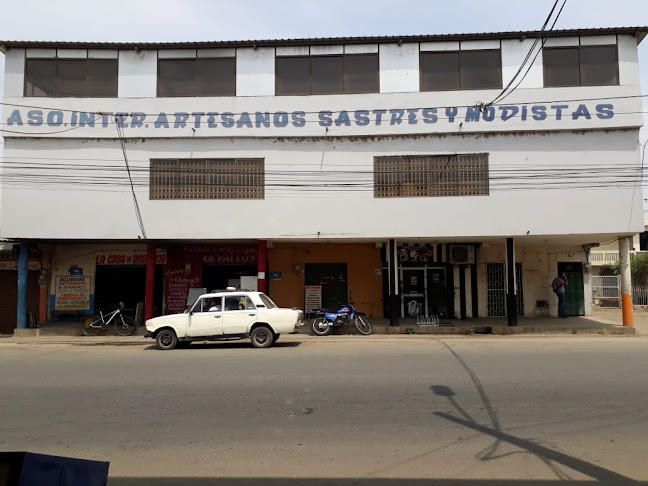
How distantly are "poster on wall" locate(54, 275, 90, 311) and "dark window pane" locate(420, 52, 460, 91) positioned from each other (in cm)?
1486

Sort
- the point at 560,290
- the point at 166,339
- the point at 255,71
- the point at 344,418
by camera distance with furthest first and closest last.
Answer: the point at 560,290 < the point at 255,71 < the point at 166,339 < the point at 344,418

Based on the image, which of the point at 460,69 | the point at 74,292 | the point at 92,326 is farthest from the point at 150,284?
the point at 460,69

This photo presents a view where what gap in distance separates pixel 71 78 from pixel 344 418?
16.4 metres

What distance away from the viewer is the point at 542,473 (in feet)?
15.2

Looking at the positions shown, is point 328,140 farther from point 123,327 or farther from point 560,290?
point 560,290

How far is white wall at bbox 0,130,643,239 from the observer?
55.2 ft

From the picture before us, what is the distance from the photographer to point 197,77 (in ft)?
57.8

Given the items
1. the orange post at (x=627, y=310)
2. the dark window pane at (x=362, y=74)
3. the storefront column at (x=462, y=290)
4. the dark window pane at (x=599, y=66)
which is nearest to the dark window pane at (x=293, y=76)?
the dark window pane at (x=362, y=74)

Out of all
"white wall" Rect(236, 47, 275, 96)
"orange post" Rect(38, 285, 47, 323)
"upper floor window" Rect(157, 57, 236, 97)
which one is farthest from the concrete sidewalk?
"upper floor window" Rect(157, 57, 236, 97)

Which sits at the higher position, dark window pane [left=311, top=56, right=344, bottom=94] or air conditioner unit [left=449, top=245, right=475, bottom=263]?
dark window pane [left=311, top=56, right=344, bottom=94]

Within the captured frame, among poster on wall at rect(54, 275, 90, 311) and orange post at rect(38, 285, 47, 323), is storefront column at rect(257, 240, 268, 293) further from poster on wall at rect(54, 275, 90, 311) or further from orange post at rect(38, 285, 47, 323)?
orange post at rect(38, 285, 47, 323)

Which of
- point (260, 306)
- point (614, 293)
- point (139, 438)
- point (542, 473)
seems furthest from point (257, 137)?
point (614, 293)

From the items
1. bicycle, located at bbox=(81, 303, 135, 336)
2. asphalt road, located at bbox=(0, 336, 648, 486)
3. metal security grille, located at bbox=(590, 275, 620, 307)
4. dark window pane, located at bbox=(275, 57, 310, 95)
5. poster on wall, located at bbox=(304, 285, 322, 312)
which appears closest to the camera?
asphalt road, located at bbox=(0, 336, 648, 486)

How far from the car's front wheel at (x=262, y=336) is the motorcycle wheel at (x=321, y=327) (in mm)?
3308
